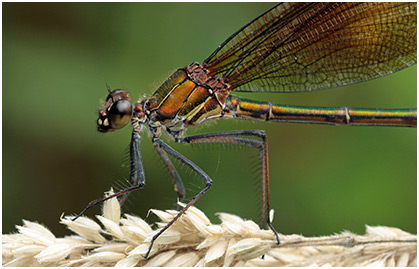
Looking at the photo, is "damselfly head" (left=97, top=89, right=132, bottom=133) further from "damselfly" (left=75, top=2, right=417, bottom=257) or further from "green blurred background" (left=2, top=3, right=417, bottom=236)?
"green blurred background" (left=2, top=3, right=417, bottom=236)

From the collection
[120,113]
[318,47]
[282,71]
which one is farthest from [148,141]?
[318,47]

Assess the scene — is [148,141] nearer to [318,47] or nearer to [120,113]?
[120,113]

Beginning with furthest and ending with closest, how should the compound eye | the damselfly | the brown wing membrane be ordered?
the brown wing membrane < the damselfly < the compound eye

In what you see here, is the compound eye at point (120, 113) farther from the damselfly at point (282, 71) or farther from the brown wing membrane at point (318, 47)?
the brown wing membrane at point (318, 47)

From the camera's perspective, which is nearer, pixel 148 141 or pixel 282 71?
pixel 282 71

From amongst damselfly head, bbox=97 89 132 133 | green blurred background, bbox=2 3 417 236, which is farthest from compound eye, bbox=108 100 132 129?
green blurred background, bbox=2 3 417 236

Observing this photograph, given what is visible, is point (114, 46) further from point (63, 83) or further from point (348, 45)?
point (348, 45)

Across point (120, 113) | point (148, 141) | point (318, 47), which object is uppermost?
point (318, 47)

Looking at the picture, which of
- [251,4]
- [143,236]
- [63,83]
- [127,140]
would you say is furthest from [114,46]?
[143,236]
